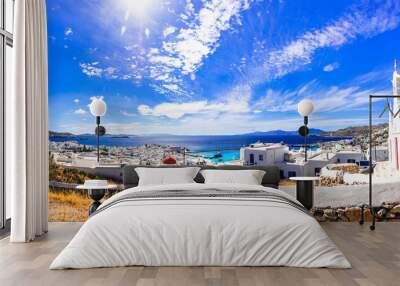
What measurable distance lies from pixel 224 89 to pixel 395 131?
239 centimetres

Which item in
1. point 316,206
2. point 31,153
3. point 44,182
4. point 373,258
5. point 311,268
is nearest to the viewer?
point 311,268

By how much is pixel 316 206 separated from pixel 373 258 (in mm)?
2303

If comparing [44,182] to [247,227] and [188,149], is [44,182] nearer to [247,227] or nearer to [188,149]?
[188,149]

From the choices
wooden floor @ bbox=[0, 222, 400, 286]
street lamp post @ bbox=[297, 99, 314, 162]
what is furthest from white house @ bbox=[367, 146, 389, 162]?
wooden floor @ bbox=[0, 222, 400, 286]

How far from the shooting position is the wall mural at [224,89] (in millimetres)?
6367

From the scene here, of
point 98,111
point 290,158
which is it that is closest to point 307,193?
point 290,158

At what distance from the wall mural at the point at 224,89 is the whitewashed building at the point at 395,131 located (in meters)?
0.02

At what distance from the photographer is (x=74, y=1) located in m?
6.40

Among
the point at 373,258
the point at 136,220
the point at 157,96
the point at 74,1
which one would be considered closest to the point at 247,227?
the point at 136,220

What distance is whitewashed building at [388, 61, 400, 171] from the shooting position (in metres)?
6.28

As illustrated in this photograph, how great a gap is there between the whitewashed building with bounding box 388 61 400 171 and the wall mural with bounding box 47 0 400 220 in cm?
2

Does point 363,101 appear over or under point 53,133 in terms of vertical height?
over

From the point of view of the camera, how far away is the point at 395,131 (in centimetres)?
631

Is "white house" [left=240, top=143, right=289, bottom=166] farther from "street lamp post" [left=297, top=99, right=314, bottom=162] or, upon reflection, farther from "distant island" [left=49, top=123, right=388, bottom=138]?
"street lamp post" [left=297, top=99, right=314, bottom=162]
